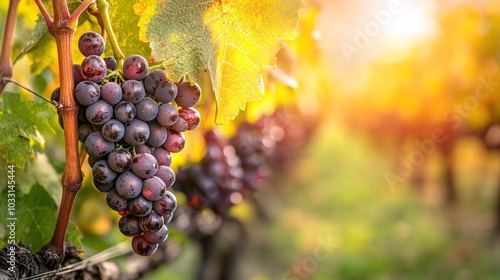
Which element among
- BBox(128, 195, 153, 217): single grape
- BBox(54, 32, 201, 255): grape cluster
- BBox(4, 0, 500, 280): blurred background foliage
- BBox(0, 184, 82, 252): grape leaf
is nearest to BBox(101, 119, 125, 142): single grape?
BBox(54, 32, 201, 255): grape cluster

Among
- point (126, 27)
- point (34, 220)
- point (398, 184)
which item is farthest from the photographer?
point (398, 184)

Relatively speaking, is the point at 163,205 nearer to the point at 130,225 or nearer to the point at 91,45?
the point at 130,225

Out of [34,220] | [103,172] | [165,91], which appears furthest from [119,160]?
[34,220]

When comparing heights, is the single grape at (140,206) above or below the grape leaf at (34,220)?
above

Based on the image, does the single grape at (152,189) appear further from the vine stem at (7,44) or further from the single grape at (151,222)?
the vine stem at (7,44)

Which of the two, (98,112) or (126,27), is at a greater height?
(126,27)

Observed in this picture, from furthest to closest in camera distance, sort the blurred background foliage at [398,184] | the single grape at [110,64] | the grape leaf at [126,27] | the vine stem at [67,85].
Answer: the blurred background foliage at [398,184], the grape leaf at [126,27], the single grape at [110,64], the vine stem at [67,85]

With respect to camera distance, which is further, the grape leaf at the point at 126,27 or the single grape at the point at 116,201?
the grape leaf at the point at 126,27

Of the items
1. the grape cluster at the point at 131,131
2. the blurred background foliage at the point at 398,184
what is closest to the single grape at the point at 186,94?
the grape cluster at the point at 131,131
